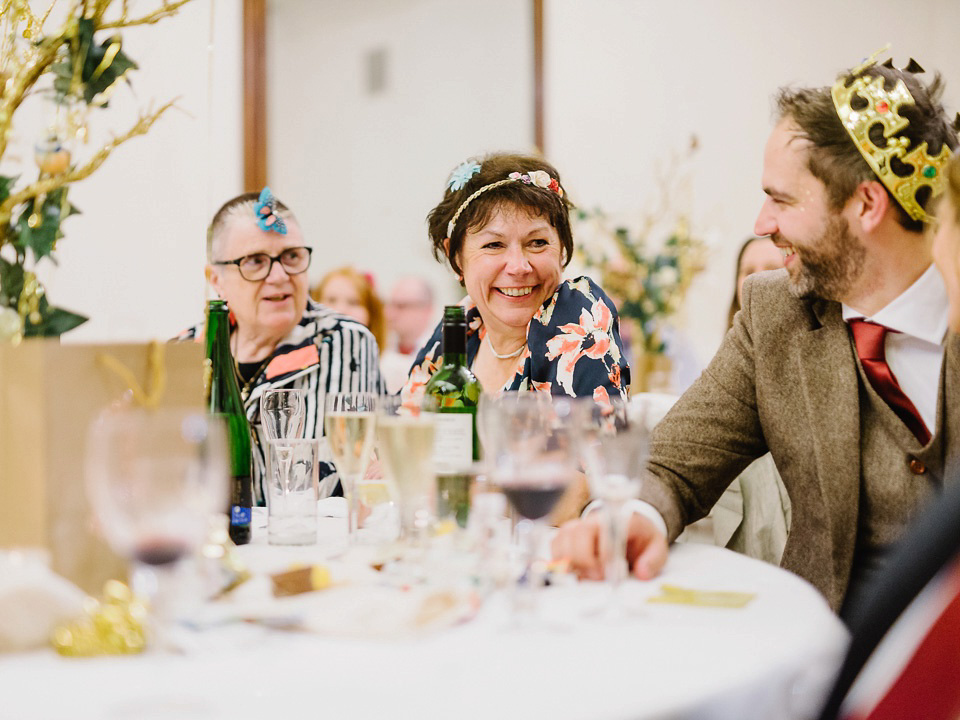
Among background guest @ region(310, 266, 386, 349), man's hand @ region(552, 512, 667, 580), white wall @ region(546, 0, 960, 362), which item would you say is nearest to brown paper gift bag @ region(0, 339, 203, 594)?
man's hand @ region(552, 512, 667, 580)

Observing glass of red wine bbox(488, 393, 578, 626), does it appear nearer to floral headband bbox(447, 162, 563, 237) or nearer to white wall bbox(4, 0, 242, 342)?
white wall bbox(4, 0, 242, 342)

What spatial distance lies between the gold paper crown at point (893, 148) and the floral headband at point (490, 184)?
25.9 inches

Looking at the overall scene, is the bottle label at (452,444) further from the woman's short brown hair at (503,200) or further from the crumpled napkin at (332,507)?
the woman's short brown hair at (503,200)

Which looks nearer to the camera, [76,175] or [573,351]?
[76,175]

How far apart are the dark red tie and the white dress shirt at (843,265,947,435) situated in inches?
0.6

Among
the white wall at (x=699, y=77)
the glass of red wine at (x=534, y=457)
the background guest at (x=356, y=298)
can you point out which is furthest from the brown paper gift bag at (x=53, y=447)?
the white wall at (x=699, y=77)

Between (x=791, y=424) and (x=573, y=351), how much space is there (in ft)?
1.71

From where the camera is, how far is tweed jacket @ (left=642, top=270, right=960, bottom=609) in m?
1.61

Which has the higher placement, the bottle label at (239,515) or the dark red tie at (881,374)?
the dark red tie at (881,374)

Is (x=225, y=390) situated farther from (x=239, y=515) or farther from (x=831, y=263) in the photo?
(x=831, y=263)

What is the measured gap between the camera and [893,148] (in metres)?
1.71

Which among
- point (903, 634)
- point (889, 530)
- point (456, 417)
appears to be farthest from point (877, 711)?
point (889, 530)

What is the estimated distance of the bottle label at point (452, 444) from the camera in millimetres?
1242

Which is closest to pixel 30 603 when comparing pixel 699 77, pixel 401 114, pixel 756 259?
pixel 756 259
